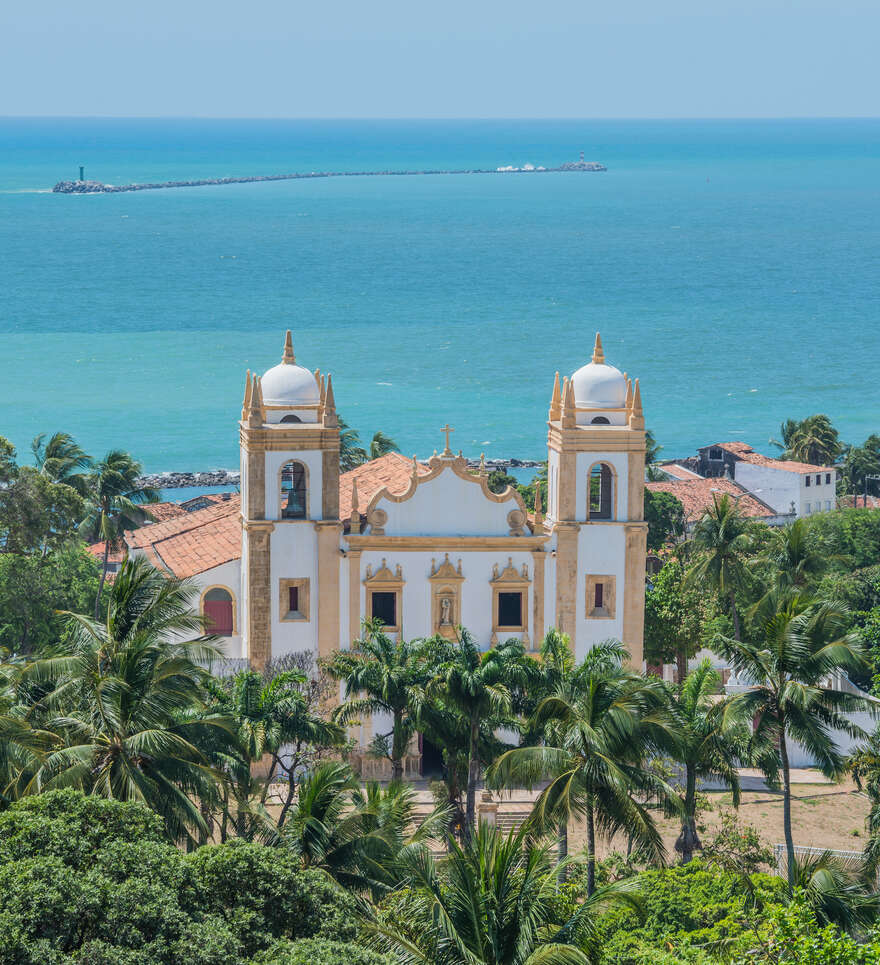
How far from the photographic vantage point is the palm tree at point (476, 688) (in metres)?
38.4

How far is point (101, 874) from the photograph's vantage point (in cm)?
2295

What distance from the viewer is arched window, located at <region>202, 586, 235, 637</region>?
48.8 meters

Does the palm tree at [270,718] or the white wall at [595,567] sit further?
the white wall at [595,567]

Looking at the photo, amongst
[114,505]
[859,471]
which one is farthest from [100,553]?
[859,471]

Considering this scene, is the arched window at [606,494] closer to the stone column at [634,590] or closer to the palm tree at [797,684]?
the stone column at [634,590]

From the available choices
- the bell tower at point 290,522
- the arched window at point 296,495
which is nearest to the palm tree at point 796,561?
the bell tower at point 290,522

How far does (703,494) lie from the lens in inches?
3354

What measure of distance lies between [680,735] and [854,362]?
142 m

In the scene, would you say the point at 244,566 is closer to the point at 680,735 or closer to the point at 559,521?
the point at 559,521

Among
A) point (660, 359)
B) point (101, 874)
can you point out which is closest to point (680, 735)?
point (101, 874)

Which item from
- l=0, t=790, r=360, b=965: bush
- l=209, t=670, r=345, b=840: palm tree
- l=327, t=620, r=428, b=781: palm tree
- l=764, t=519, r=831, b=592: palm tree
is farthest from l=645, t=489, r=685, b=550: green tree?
l=0, t=790, r=360, b=965: bush

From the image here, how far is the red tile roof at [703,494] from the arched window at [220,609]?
110 ft

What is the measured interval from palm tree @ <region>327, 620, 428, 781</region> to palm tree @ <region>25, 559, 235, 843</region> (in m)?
8.77

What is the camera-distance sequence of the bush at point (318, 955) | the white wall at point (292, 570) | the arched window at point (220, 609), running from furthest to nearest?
the arched window at point (220, 609) < the white wall at point (292, 570) < the bush at point (318, 955)
